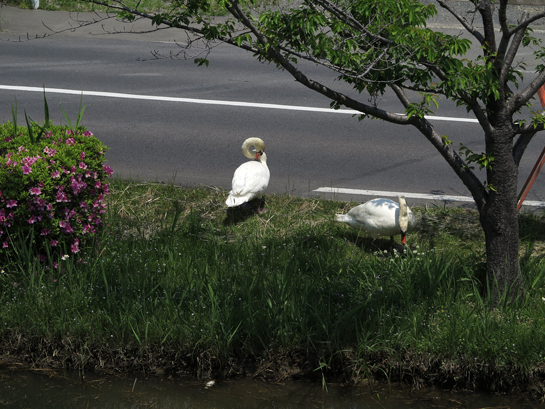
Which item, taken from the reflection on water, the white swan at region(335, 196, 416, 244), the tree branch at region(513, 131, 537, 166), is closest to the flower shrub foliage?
the reflection on water

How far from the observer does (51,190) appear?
400 centimetres

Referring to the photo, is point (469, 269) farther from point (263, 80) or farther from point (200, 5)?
point (263, 80)

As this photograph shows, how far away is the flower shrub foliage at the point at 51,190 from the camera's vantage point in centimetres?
396

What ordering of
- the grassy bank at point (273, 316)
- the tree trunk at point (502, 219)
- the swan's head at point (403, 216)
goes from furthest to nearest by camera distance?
the swan's head at point (403, 216), the tree trunk at point (502, 219), the grassy bank at point (273, 316)

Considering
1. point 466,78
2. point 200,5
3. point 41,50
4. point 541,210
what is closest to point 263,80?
point 41,50

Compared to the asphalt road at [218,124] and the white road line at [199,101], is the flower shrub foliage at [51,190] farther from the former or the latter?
the white road line at [199,101]

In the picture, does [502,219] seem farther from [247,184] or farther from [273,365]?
[247,184]

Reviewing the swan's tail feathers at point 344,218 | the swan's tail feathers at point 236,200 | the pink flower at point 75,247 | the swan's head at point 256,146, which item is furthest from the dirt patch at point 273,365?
the swan's head at point 256,146

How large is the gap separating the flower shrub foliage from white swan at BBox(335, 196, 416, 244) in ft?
6.87

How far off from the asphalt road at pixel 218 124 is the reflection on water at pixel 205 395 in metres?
2.93

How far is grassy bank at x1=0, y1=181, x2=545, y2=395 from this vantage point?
11.7ft

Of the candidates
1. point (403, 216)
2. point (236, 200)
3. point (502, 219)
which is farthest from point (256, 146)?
point (502, 219)

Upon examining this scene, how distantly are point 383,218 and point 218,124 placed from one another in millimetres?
4143

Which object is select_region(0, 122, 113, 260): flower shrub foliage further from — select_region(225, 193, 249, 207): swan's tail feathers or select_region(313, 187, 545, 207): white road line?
select_region(313, 187, 545, 207): white road line
